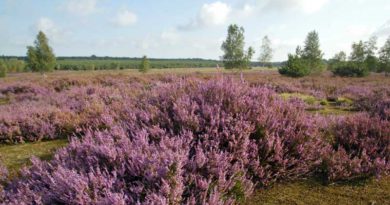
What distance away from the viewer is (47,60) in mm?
65312

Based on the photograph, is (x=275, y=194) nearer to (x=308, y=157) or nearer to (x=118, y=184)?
(x=308, y=157)

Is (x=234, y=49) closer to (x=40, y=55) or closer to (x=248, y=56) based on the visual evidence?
(x=248, y=56)

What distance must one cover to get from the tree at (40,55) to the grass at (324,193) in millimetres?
69500

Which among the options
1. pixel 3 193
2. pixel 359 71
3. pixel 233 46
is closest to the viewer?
pixel 3 193

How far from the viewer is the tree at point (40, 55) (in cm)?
6406

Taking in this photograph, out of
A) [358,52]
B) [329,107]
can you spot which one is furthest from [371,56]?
[329,107]

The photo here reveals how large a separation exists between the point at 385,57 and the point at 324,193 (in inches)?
2731

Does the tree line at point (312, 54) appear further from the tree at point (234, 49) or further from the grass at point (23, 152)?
the grass at point (23, 152)

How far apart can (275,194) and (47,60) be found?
70424 millimetres

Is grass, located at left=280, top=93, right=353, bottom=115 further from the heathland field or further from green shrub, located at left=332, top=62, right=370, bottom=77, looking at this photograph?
green shrub, located at left=332, top=62, right=370, bottom=77

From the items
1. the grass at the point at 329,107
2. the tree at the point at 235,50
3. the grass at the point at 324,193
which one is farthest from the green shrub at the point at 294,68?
the grass at the point at 324,193

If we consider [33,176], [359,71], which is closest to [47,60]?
[359,71]

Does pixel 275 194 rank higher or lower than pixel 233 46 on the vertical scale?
lower

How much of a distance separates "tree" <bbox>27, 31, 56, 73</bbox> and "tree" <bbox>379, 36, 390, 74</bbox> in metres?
66.6
